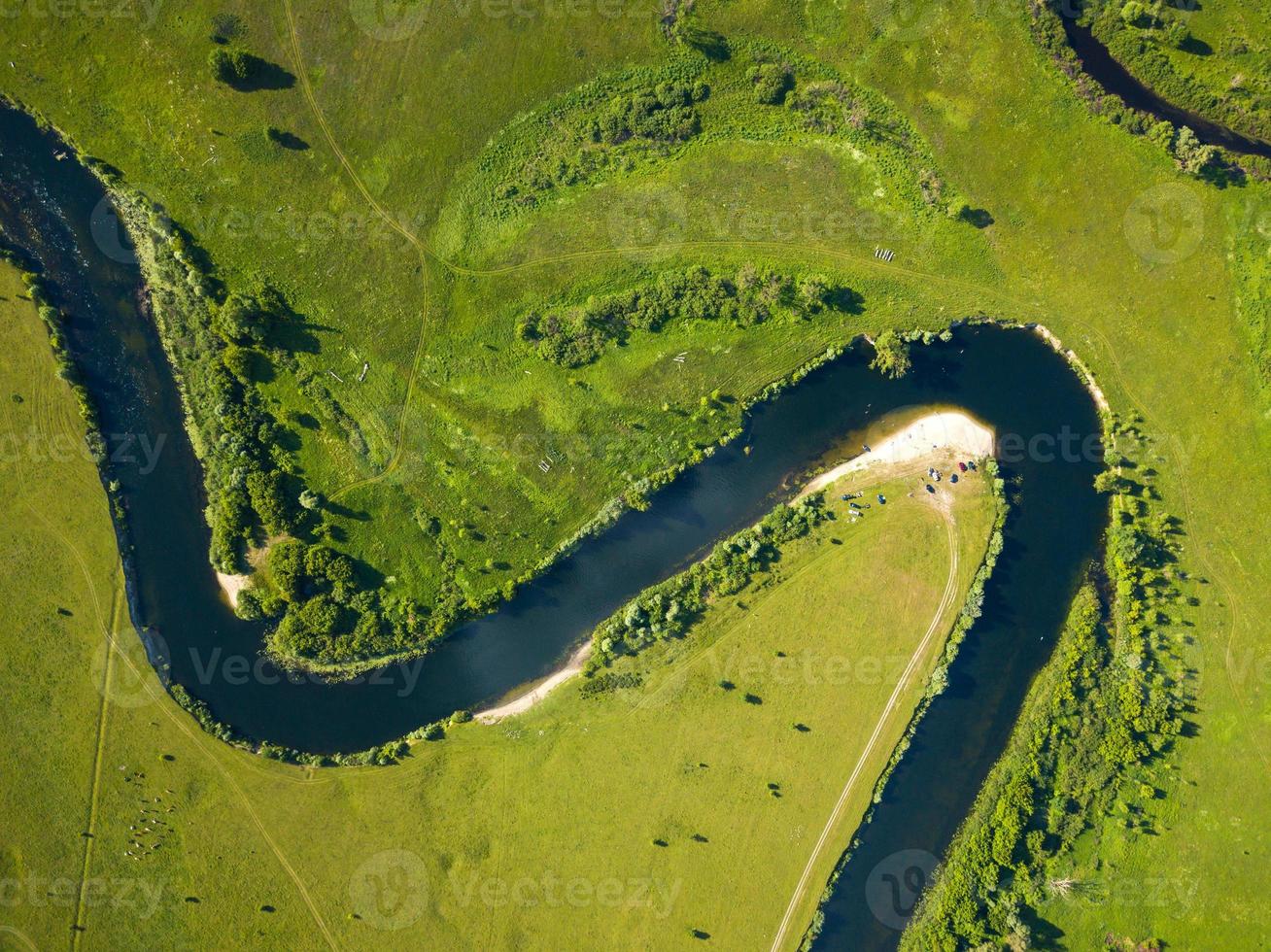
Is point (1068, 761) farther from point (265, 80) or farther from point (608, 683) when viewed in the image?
point (265, 80)

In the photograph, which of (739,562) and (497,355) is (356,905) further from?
(497,355)

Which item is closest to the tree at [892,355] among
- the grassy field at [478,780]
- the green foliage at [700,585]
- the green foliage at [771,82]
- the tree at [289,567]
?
the grassy field at [478,780]

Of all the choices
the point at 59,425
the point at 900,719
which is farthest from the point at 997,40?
the point at 59,425

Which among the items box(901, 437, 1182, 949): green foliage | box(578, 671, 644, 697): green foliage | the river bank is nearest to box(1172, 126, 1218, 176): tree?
the river bank

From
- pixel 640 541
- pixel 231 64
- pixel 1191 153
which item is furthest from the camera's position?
pixel 640 541

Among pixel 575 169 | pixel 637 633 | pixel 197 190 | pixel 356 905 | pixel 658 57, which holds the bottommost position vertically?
pixel 356 905

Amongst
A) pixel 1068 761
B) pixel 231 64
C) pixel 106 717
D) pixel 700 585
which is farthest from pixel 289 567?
pixel 1068 761
